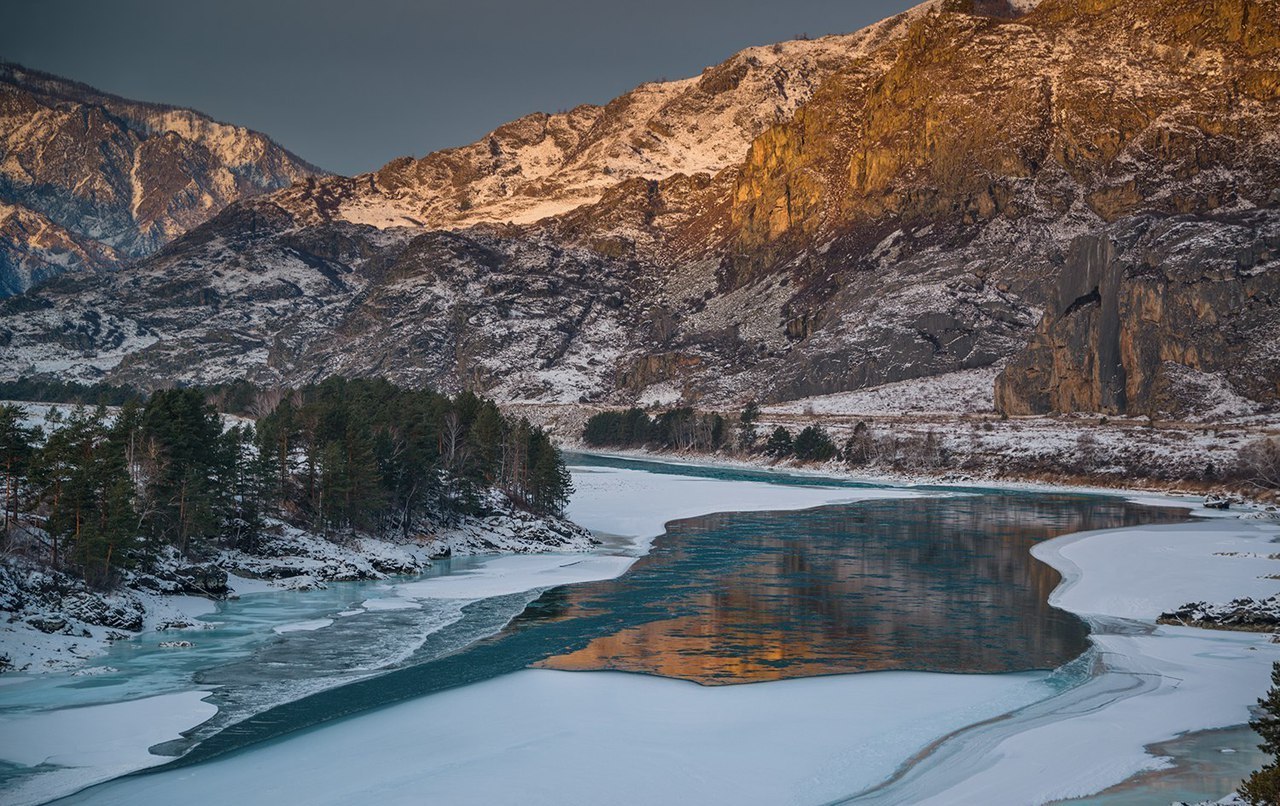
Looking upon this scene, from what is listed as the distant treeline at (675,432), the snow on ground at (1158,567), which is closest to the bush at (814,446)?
the distant treeline at (675,432)

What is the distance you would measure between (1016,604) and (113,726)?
33.5 metres

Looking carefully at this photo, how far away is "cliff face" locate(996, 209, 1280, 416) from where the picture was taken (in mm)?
148750

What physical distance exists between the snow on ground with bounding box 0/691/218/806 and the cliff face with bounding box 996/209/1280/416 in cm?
15150

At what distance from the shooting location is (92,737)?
72.6ft

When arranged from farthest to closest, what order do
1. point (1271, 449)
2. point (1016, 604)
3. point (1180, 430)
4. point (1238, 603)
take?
point (1180, 430) → point (1271, 449) → point (1016, 604) → point (1238, 603)

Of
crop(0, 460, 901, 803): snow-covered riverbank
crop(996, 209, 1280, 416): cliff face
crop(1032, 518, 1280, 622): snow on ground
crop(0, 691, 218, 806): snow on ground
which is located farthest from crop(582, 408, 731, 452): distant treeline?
crop(0, 691, 218, 806): snow on ground

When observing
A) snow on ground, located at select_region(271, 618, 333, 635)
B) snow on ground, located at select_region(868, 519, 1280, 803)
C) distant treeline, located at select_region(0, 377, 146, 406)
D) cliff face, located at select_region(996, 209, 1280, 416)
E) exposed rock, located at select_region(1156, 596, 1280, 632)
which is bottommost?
snow on ground, located at select_region(271, 618, 333, 635)

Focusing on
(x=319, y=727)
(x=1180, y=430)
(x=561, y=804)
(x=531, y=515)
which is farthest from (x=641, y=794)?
(x=1180, y=430)

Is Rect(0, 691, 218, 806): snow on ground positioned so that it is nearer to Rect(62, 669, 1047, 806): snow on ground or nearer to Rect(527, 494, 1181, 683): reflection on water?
Rect(62, 669, 1047, 806): snow on ground

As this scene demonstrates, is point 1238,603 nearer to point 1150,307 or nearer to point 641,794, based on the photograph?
point 641,794

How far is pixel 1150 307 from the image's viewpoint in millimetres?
156375

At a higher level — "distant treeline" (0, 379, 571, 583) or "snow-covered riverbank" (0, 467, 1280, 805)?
"distant treeline" (0, 379, 571, 583)

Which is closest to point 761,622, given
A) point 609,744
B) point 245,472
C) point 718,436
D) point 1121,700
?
point 1121,700

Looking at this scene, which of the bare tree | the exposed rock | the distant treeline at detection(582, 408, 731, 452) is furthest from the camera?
the distant treeline at detection(582, 408, 731, 452)
